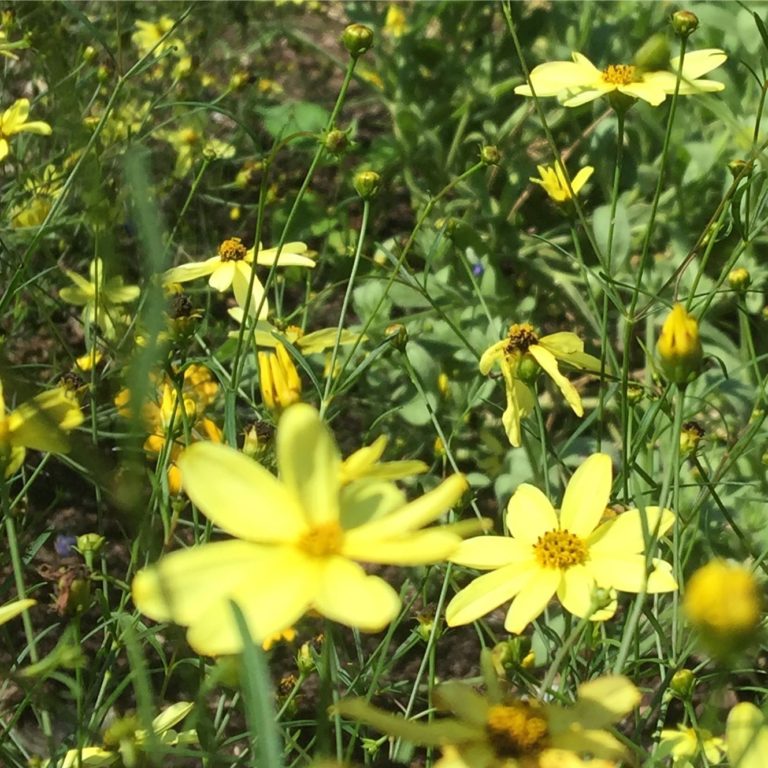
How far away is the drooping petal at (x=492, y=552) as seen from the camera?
71 centimetres

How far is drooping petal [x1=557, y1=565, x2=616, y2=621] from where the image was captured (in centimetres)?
68

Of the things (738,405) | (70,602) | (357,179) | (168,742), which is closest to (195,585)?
(70,602)

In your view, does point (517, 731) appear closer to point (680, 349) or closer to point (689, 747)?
point (680, 349)

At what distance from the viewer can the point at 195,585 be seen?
1.54ft

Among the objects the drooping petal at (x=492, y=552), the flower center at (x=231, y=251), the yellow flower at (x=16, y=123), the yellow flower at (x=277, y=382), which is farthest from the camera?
the yellow flower at (x=16, y=123)

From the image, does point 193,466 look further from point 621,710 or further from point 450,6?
point 450,6

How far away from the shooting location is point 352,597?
46cm

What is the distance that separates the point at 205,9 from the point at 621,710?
2.00 m

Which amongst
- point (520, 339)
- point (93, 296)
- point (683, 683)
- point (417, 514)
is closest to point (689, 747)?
point (683, 683)

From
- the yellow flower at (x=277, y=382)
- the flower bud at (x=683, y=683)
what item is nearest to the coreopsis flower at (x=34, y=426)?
the yellow flower at (x=277, y=382)

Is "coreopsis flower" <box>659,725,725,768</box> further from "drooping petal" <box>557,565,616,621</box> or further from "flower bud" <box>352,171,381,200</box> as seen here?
"flower bud" <box>352,171,381,200</box>

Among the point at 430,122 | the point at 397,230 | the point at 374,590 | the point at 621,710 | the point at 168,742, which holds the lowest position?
the point at 397,230

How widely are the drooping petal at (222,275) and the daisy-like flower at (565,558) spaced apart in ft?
1.36

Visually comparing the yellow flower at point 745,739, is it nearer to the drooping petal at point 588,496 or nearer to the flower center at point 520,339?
the drooping petal at point 588,496
